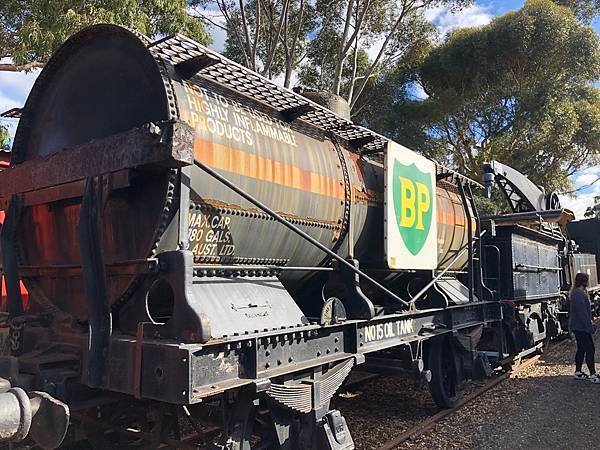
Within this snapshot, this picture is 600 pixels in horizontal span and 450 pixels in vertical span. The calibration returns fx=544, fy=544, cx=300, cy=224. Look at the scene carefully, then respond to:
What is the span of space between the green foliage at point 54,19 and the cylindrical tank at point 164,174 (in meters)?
6.91

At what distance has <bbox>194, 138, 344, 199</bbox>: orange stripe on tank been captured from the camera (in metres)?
3.89

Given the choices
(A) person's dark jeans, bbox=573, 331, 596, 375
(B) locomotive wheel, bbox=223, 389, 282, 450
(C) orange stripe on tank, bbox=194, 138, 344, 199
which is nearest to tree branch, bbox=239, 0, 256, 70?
(A) person's dark jeans, bbox=573, 331, 596, 375

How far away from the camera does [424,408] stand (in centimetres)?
775

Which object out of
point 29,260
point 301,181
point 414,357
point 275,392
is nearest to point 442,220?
point 414,357

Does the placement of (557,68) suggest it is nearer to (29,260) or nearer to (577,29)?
(577,29)

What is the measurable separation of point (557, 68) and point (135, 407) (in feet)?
88.6

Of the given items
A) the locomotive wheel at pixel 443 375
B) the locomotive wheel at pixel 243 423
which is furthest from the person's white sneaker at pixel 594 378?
the locomotive wheel at pixel 243 423

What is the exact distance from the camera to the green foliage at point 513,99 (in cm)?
2517

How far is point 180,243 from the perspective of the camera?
3592 mm

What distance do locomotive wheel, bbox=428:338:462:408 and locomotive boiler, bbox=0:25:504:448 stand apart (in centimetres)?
195

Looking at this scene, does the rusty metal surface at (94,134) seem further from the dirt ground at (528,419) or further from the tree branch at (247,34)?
the tree branch at (247,34)

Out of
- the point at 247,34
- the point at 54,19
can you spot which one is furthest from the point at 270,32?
the point at 54,19

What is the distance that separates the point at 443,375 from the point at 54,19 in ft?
31.9

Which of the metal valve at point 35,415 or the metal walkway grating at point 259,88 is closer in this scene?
the metal valve at point 35,415
